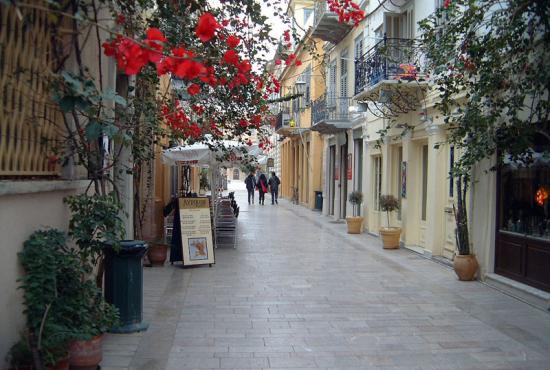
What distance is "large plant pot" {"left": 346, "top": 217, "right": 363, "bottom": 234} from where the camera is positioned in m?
16.7

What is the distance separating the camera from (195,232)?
10758 mm

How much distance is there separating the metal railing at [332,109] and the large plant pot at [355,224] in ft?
13.6

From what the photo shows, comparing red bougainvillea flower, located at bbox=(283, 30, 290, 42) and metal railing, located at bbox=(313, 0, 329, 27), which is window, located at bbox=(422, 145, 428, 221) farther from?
metal railing, located at bbox=(313, 0, 329, 27)

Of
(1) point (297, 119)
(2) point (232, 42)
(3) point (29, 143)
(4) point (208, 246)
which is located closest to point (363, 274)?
(4) point (208, 246)

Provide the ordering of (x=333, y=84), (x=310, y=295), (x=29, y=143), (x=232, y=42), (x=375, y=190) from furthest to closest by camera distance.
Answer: (x=333, y=84), (x=375, y=190), (x=310, y=295), (x=232, y=42), (x=29, y=143)

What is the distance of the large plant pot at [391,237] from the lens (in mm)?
13250

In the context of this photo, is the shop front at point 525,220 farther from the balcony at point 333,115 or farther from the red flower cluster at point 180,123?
the balcony at point 333,115

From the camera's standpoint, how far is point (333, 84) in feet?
70.1

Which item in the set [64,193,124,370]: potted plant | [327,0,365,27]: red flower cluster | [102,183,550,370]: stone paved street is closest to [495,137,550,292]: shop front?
[102,183,550,370]: stone paved street

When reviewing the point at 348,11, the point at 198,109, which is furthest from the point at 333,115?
the point at 348,11

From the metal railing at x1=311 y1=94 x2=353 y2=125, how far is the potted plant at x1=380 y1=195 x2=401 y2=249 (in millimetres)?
5923

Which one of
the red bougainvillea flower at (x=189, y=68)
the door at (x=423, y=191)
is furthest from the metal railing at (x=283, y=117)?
the red bougainvillea flower at (x=189, y=68)

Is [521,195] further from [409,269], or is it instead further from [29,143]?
[29,143]

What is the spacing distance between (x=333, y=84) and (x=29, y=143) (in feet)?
57.3
